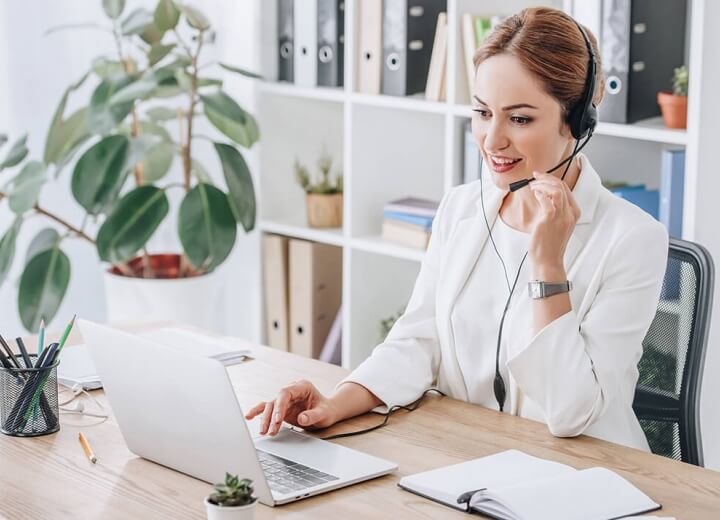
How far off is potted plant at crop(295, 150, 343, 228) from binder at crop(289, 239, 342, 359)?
8 cm

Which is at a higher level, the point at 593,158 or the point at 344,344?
the point at 593,158

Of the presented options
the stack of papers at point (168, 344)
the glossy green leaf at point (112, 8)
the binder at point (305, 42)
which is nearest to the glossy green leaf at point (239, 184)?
the binder at point (305, 42)

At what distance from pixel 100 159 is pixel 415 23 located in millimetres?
950

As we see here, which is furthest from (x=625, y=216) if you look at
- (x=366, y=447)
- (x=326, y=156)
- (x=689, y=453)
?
(x=326, y=156)

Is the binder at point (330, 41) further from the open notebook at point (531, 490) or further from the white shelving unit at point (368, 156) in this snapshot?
the open notebook at point (531, 490)

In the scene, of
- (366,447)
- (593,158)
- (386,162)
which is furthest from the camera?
(386,162)

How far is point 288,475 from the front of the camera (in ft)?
4.77

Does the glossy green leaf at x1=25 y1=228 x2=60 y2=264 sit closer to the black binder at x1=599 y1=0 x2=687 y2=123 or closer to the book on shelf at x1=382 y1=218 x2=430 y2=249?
the book on shelf at x1=382 y1=218 x2=430 y2=249

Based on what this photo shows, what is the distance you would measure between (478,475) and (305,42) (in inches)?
85.5

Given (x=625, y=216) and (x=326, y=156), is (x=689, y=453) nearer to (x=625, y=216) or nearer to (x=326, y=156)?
(x=625, y=216)

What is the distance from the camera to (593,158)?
282cm

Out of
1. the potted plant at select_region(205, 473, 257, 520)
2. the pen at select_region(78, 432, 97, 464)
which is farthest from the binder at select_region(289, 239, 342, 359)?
the potted plant at select_region(205, 473, 257, 520)

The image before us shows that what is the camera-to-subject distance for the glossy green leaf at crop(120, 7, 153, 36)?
10.7 ft

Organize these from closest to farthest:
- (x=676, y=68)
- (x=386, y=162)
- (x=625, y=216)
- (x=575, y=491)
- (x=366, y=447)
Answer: (x=575, y=491) < (x=366, y=447) < (x=625, y=216) < (x=676, y=68) < (x=386, y=162)
